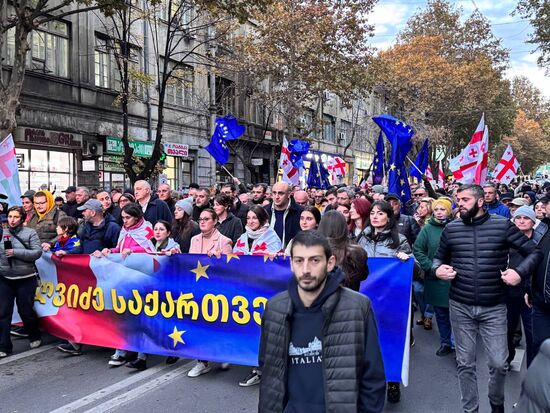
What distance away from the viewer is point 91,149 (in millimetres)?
19641

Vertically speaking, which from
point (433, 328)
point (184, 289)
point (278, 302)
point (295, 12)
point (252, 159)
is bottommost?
point (433, 328)

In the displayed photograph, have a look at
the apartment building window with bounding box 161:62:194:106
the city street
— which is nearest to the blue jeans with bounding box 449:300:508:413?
the city street

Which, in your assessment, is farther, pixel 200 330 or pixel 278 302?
pixel 200 330

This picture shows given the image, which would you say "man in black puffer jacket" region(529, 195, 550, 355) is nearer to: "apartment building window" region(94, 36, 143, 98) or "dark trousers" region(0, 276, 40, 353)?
"dark trousers" region(0, 276, 40, 353)

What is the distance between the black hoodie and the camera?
259cm

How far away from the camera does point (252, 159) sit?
3222 centimetres

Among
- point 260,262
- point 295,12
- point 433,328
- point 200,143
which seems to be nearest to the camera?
point 260,262

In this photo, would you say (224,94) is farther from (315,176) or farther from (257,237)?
(257,237)

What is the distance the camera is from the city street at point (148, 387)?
15.5 ft

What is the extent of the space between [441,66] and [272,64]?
15.5 meters

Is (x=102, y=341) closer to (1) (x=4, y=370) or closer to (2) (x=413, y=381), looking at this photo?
(1) (x=4, y=370)

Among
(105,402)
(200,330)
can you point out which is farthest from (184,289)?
(105,402)

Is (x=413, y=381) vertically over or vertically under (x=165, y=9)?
under

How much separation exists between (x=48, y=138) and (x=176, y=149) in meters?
7.33
